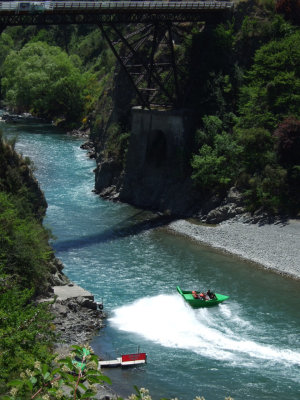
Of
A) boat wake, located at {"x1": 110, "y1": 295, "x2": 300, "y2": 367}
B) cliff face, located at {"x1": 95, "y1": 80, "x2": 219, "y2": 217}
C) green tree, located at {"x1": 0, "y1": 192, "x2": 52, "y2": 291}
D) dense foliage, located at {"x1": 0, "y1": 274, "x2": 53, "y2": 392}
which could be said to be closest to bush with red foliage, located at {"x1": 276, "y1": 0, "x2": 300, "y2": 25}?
cliff face, located at {"x1": 95, "y1": 80, "x2": 219, "y2": 217}

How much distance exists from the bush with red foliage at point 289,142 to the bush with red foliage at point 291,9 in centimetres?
1213

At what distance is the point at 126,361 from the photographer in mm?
29500

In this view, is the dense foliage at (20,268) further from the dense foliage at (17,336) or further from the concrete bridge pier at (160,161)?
the concrete bridge pier at (160,161)

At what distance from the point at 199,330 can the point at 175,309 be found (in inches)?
106

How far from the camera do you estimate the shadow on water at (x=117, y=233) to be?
45.7 meters

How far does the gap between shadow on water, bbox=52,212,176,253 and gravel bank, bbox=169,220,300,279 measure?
219 cm

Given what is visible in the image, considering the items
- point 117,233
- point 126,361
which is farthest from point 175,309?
point 117,233

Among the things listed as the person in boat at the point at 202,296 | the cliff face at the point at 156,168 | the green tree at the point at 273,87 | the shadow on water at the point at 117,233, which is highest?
the green tree at the point at 273,87

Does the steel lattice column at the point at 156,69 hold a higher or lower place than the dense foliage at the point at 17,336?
Answer: higher

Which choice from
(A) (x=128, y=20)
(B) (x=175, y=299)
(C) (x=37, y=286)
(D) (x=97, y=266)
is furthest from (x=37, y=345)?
(A) (x=128, y=20)

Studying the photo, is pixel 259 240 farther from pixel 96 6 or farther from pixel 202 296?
pixel 96 6

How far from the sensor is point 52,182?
60.3 m

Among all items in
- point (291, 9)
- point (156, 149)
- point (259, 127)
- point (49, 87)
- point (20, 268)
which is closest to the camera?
point (20, 268)

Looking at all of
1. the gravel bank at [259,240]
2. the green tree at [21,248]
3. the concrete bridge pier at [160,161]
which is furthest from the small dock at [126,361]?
the concrete bridge pier at [160,161]
